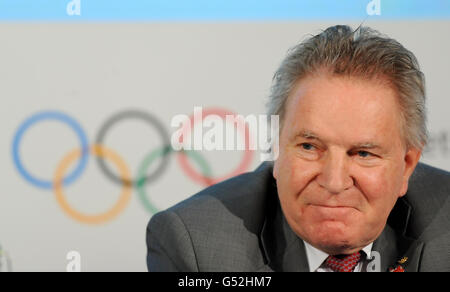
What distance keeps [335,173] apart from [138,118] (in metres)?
1.02

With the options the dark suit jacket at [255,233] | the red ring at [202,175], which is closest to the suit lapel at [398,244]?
the dark suit jacket at [255,233]

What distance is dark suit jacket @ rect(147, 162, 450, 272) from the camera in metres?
1.39

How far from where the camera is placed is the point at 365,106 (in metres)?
1.29

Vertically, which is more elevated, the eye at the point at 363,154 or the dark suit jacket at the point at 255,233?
the eye at the point at 363,154

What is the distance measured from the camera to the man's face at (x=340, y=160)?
130cm

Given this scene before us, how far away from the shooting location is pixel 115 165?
211 centimetres

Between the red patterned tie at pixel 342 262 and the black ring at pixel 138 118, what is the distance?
0.85 meters

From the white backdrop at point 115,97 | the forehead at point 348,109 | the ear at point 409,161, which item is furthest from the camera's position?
the white backdrop at point 115,97

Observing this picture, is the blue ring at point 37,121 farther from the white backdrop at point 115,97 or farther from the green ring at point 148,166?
the green ring at point 148,166

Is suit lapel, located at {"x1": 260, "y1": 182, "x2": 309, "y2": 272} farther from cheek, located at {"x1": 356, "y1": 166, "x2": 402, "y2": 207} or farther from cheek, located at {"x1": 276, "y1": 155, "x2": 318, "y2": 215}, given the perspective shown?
cheek, located at {"x1": 356, "y1": 166, "x2": 402, "y2": 207}

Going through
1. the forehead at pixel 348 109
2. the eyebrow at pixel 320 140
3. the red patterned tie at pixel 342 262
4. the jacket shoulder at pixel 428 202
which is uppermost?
the forehead at pixel 348 109

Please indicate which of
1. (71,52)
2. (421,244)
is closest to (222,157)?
(71,52)

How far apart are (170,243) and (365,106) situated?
0.55 metres
